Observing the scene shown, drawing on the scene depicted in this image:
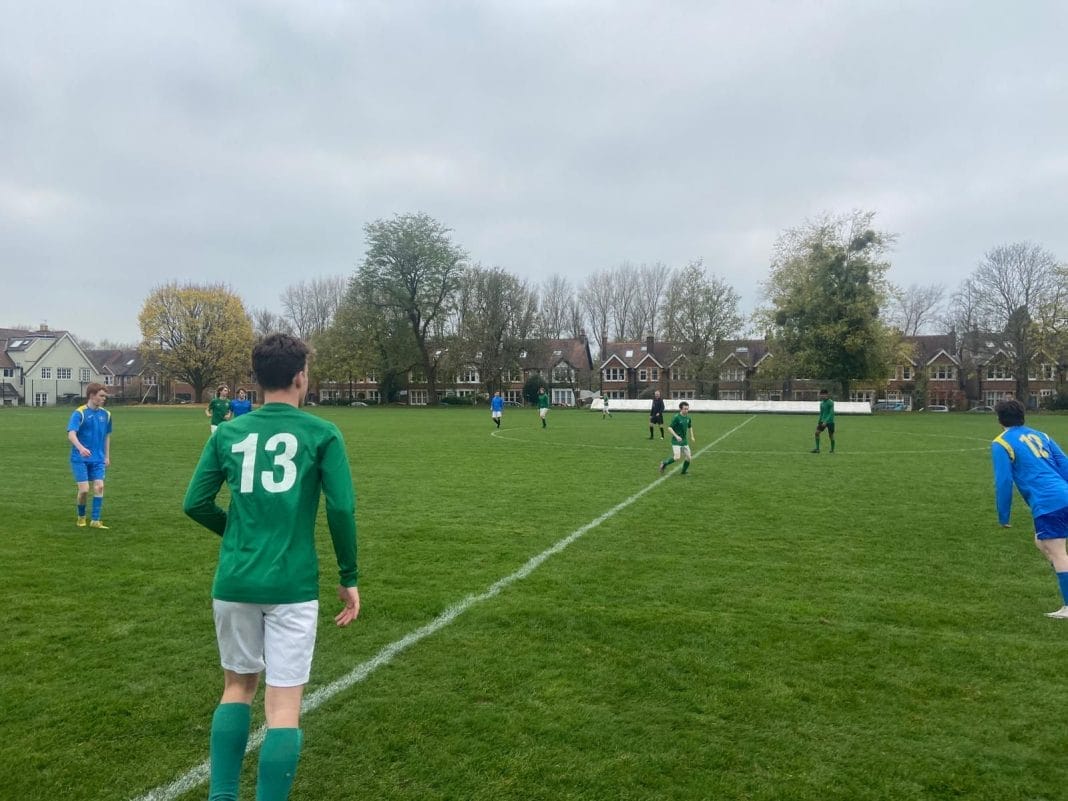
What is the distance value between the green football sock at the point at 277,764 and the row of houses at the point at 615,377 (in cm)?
6949

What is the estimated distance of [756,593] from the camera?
7.04 meters

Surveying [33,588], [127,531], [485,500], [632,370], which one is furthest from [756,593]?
[632,370]

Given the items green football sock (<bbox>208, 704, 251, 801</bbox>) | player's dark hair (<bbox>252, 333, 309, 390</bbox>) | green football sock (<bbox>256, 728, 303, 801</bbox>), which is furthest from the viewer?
player's dark hair (<bbox>252, 333, 309, 390</bbox>)

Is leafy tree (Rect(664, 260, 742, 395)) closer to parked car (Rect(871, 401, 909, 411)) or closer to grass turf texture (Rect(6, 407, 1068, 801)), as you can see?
parked car (Rect(871, 401, 909, 411))

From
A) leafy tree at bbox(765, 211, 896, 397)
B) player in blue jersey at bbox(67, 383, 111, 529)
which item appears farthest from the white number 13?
leafy tree at bbox(765, 211, 896, 397)

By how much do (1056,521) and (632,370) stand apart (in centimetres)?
8576

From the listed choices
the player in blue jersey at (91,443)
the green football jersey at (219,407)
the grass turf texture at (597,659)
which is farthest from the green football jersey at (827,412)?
the player in blue jersey at (91,443)

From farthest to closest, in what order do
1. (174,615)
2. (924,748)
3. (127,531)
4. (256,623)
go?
(127,531)
(174,615)
(924,748)
(256,623)

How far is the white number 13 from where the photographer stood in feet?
10.2

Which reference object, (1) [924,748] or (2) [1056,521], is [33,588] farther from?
(2) [1056,521]

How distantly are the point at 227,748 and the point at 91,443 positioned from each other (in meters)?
8.65

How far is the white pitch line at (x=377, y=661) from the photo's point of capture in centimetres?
362

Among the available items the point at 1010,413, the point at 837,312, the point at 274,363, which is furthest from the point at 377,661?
the point at 837,312

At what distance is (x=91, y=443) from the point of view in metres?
10.1
